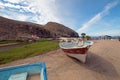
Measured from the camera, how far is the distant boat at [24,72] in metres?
4.23

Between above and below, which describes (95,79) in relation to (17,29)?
below

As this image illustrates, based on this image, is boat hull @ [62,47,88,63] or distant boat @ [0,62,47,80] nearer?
distant boat @ [0,62,47,80]

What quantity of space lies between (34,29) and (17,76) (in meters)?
76.4

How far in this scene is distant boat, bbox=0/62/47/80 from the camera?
423 cm

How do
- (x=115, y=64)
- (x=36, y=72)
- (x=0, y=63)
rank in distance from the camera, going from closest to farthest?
1. (x=36, y=72)
2. (x=0, y=63)
3. (x=115, y=64)

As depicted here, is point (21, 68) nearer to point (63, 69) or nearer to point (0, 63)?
point (63, 69)

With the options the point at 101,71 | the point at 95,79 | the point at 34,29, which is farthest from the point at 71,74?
the point at 34,29

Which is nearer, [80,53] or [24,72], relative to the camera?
[24,72]

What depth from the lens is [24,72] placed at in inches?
177

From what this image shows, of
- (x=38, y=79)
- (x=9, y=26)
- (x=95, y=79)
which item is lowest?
(x=95, y=79)

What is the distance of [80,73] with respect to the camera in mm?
7375

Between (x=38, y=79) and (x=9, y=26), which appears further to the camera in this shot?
(x=9, y=26)

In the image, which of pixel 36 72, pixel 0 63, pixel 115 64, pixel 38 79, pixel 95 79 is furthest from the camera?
pixel 115 64

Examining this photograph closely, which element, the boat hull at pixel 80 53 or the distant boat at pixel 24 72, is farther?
the boat hull at pixel 80 53
